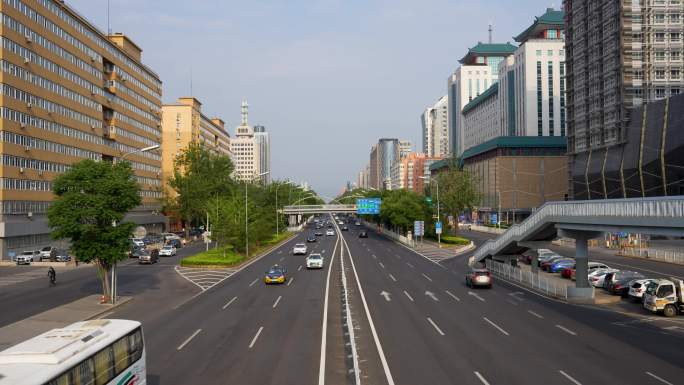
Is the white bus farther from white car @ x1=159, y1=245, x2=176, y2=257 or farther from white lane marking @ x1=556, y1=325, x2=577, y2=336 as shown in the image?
white car @ x1=159, y1=245, x2=176, y2=257

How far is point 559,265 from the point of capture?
50.0 meters

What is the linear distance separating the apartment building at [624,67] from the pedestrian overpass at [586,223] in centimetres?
4684

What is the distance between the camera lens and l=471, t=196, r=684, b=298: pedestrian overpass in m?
23.2

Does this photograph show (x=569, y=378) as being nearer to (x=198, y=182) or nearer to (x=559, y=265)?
(x=559, y=265)

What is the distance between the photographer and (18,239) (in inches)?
2557

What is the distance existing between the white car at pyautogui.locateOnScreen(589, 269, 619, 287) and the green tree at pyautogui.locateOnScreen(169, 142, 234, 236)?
70.5 meters

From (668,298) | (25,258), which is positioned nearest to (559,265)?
(668,298)

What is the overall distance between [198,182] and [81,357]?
9192cm

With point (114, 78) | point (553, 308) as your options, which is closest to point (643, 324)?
point (553, 308)

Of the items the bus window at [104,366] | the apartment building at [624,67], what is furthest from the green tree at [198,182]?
the bus window at [104,366]

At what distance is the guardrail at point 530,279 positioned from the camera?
3669cm

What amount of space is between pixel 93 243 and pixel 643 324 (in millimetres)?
30639

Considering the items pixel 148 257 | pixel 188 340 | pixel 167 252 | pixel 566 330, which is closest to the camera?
pixel 188 340

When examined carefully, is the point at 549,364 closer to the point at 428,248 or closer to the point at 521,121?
the point at 428,248
